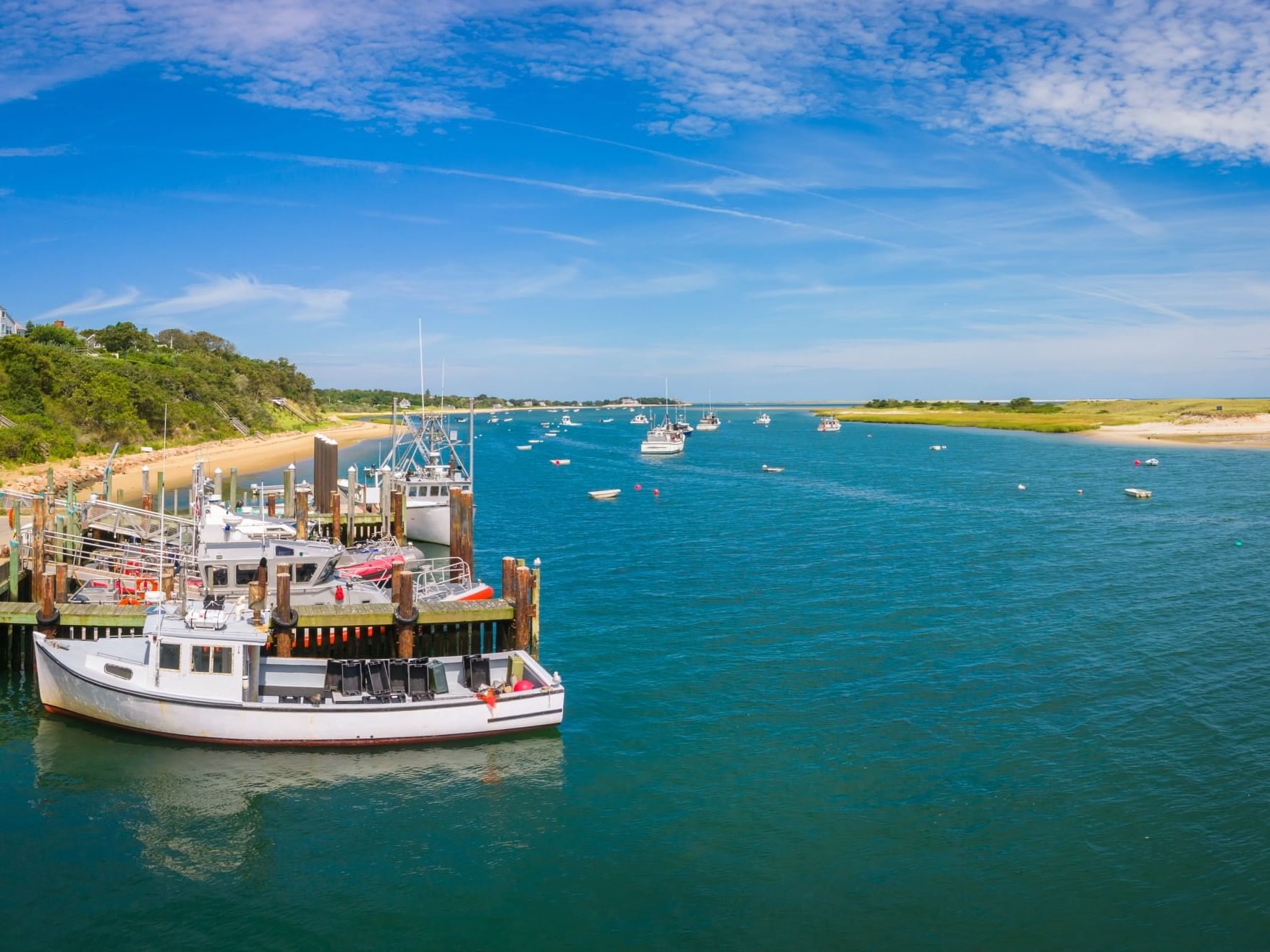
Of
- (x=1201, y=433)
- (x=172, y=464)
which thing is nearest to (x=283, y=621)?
(x=172, y=464)

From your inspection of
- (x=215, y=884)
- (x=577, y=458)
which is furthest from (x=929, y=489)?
(x=215, y=884)

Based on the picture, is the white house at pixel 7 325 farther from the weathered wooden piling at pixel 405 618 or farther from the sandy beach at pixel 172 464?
the weathered wooden piling at pixel 405 618

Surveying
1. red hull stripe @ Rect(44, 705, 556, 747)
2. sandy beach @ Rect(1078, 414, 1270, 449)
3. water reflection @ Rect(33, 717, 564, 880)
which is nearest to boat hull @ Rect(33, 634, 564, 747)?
red hull stripe @ Rect(44, 705, 556, 747)

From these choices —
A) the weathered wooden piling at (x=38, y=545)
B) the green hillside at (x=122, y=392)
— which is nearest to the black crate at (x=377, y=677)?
the weathered wooden piling at (x=38, y=545)

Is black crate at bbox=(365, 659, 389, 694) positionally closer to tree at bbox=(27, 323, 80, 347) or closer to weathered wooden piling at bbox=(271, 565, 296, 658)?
weathered wooden piling at bbox=(271, 565, 296, 658)

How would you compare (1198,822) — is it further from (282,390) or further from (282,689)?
(282,390)
